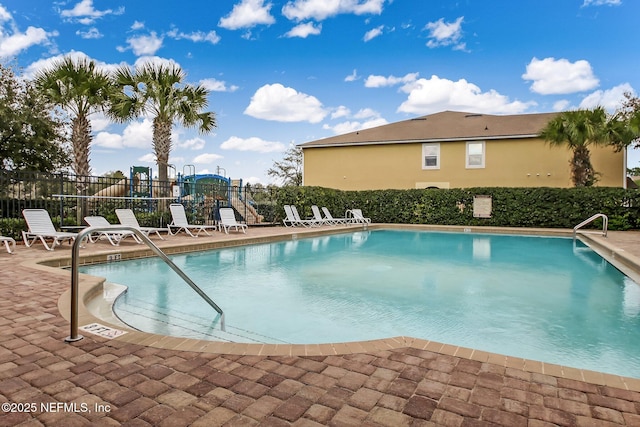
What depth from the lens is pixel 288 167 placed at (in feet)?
154

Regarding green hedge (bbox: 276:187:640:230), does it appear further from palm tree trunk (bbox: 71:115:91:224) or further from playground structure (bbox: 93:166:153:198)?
palm tree trunk (bbox: 71:115:91:224)

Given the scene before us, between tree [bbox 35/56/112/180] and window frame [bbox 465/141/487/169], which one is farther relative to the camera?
window frame [bbox 465/141/487/169]

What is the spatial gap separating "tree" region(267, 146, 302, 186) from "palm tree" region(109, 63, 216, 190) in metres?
31.0

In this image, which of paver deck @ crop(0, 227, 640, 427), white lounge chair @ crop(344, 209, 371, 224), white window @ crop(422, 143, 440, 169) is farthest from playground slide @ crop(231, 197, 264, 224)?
paver deck @ crop(0, 227, 640, 427)

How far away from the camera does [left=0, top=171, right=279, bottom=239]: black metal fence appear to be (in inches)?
414

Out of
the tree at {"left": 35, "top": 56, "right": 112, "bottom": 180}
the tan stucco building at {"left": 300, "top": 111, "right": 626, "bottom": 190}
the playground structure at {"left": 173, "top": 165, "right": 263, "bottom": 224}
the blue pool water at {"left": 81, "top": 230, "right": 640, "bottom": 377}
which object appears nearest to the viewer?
the blue pool water at {"left": 81, "top": 230, "right": 640, "bottom": 377}

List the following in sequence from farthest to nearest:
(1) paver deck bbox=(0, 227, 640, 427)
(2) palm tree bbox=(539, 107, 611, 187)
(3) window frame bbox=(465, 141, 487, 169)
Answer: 1. (3) window frame bbox=(465, 141, 487, 169)
2. (2) palm tree bbox=(539, 107, 611, 187)
3. (1) paver deck bbox=(0, 227, 640, 427)

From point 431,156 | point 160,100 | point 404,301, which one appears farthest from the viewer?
point 431,156

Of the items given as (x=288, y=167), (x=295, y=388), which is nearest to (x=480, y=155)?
(x=295, y=388)

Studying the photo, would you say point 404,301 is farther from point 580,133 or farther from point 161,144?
point 580,133

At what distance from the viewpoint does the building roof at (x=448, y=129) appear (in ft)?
68.6

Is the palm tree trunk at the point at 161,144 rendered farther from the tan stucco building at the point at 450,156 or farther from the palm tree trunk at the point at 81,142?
the tan stucco building at the point at 450,156

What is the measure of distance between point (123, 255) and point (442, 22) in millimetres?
19466

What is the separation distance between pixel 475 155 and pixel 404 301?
17805 mm
